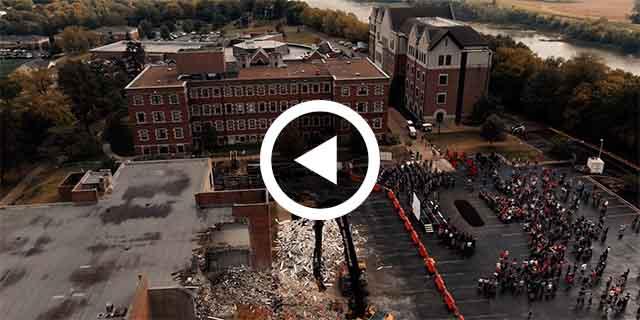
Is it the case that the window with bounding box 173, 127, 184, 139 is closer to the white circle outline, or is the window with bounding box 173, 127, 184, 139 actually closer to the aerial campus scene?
the aerial campus scene

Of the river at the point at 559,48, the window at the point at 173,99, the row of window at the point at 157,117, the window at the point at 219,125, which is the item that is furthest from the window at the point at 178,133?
the river at the point at 559,48

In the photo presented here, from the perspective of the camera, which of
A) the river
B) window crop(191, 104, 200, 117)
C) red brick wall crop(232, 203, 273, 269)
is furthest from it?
the river

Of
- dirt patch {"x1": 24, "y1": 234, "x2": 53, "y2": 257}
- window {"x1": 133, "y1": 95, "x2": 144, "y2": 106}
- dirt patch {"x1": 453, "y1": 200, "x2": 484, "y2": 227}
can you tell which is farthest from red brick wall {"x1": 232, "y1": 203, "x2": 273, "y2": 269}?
window {"x1": 133, "y1": 95, "x2": 144, "y2": 106}

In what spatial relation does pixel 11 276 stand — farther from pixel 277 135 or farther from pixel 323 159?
pixel 277 135

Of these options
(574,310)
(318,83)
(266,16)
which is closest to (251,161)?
(318,83)

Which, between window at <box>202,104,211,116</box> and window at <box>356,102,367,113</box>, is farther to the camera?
window at <box>356,102,367,113</box>

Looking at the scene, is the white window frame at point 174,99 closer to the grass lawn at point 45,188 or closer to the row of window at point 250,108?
the row of window at point 250,108

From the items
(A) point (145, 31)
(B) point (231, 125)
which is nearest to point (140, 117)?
(B) point (231, 125)
